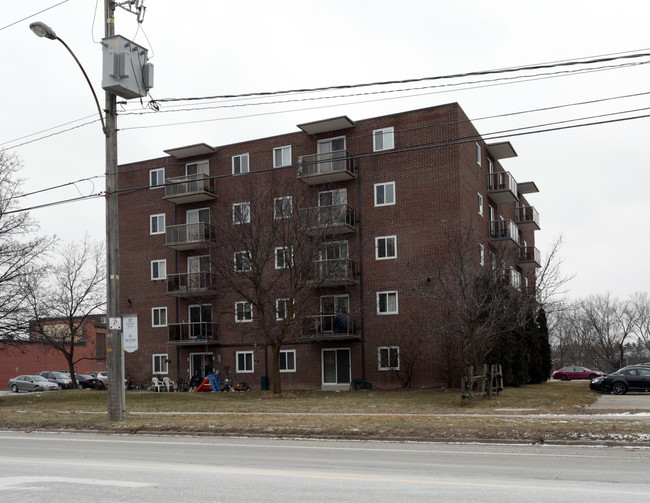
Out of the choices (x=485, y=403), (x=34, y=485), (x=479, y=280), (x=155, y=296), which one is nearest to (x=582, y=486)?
(x=34, y=485)

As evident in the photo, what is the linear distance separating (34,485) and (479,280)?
22861mm

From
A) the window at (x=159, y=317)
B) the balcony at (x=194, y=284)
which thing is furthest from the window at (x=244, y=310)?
the window at (x=159, y=317)

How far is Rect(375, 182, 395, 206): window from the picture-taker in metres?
37.2

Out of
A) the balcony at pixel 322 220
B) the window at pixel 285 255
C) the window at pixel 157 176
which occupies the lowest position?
the window at pixel 285 255

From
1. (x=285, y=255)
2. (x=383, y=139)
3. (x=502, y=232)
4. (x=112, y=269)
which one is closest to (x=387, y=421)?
(x=112, y=269)

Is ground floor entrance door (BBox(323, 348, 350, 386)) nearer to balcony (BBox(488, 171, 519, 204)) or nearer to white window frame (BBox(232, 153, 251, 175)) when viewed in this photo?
white window frame (BBox(232, 153, 251, 175))

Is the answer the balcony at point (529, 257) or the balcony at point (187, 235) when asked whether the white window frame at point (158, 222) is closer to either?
the balcony at point (187, 235)

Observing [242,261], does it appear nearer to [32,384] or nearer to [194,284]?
[194,284]

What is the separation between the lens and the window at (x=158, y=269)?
44.4 m

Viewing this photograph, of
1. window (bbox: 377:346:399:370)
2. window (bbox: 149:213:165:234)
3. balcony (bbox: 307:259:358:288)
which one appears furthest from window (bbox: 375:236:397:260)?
window (bbox: 149:213:165:234)

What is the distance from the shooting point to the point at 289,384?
39.4 metres

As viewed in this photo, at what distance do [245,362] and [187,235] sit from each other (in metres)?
8.26

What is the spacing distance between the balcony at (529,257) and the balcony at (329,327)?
1505cm

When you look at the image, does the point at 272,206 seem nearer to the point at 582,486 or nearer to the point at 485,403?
the point at 485,403
